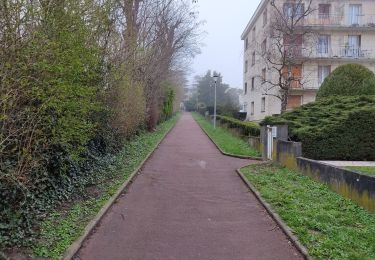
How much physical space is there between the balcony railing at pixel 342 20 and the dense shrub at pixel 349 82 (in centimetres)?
1541

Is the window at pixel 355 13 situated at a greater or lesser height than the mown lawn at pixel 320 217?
greater

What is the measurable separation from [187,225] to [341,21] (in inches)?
1332

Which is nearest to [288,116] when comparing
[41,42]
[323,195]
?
[323,195]

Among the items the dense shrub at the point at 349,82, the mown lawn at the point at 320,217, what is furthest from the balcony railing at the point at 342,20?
the mown lawn at the point at 320,217

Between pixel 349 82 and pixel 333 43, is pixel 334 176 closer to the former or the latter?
pixel 349 82

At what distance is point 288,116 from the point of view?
1725cm

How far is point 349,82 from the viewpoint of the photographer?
20.4 metres

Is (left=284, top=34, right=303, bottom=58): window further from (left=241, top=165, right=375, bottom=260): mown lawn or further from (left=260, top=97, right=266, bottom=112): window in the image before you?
(left=241, top=165, right=375, bottom=260): mown lawn

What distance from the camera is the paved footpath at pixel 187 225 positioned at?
17.3 ft

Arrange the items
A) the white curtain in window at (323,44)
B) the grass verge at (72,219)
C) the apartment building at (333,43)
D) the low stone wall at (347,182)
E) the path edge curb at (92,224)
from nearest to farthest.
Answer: the path edge curb at (92,224), the grass verge at (72,219), the low stone wall at (347,182), the apartment building at (333,43), the white curtain in window at (323,44)

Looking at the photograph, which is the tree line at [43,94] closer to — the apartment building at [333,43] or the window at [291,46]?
the window at [291,46]

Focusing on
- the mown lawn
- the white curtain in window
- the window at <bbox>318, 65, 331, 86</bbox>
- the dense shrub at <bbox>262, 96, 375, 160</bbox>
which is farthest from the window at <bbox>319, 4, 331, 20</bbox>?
the mown lawn

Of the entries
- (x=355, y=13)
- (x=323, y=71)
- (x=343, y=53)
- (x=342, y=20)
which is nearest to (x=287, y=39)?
(x=323, y=71)

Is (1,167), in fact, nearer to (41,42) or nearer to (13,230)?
(13,230)
